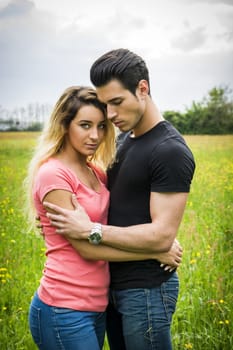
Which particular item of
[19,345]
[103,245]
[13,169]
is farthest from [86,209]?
[13,169]

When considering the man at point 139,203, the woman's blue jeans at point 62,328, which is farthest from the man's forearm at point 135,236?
the woman's blue jeans at point 62,328

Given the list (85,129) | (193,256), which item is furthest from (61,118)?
(193,256)

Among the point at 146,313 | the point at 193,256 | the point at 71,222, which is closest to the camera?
the point at 71,222

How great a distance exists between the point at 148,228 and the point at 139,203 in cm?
11

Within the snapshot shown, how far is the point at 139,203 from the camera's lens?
1.45 metres

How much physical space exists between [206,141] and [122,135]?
2129mm

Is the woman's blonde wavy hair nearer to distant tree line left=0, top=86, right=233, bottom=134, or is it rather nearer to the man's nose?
the man's nose

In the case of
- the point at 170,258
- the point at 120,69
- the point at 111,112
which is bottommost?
the point at 170,258

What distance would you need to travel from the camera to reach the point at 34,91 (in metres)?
3.59

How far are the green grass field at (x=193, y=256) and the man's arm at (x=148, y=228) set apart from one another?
93 centimetres

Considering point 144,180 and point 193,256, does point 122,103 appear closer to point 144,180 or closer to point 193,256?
point 144,180

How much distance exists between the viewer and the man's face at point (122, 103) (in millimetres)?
1439

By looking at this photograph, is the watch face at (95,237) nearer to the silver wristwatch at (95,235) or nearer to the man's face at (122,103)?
the silver wristwatch at (95,235)

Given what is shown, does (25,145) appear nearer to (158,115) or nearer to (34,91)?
(34,91)
